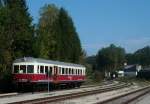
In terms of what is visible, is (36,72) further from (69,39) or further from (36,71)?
(69,39)

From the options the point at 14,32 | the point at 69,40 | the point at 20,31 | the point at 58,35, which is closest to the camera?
the point at 14,32

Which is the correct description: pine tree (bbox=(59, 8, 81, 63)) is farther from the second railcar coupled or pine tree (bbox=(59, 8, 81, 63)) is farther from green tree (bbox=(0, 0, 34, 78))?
the second railcar coupled

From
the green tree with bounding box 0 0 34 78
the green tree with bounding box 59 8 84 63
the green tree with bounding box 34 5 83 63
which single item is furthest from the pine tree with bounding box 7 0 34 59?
the green tree with bounding box 59 8 84 63

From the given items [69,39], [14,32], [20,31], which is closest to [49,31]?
[69,39]

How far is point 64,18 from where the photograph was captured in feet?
362

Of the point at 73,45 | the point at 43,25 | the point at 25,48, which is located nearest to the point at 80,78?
the point at 25,48

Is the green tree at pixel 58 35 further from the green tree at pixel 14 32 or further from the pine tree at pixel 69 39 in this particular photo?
the green tree at pixel 14 32

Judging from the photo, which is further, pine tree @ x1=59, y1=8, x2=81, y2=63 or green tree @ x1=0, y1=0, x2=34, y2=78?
pine tree @ x1=59, y1=8, x2=81, y2=63

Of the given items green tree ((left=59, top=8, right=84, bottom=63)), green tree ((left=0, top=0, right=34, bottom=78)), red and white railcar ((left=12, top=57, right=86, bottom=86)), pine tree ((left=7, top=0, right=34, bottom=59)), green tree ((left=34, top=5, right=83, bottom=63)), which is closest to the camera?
red and white railcar ((left=12, top=57, right=86, bottom=86))

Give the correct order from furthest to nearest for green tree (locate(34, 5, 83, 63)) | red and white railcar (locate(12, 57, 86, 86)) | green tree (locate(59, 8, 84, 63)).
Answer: green tree (locate(59, 8, 84, 63))
green tree (locate(34, 5, 83, 63))
red and white railcar (locate(12, 57, 86, 86))

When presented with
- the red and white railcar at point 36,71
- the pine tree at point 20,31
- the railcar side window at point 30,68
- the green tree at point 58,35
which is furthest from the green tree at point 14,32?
the green tree at point 58,35

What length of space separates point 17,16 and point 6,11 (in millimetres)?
2375

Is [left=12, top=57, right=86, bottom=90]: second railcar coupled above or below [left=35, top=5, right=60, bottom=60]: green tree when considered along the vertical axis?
below

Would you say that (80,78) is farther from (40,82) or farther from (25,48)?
(40,82)
